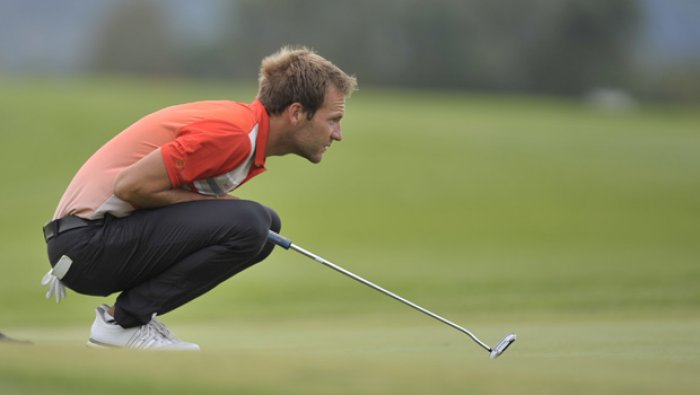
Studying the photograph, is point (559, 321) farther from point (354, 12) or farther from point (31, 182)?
point (354, 12)

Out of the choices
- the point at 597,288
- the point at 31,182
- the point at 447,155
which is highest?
the point at 447,155

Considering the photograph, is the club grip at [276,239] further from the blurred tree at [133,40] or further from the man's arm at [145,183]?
the blurred tree at [133,40]

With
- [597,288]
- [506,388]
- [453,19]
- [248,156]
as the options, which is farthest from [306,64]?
[453,19]

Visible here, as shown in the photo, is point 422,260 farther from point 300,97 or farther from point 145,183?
point 145,183

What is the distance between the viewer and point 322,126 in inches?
167

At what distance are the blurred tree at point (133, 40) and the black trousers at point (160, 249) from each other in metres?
65.8

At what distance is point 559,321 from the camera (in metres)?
6.88

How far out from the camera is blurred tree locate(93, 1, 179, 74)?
70.9 metres

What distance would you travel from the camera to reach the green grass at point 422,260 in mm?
3051

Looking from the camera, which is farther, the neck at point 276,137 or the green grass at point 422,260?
the neck at point 276,137

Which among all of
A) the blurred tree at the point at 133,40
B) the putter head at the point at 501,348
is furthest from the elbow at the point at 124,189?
the blurred tree at the point at 133,40

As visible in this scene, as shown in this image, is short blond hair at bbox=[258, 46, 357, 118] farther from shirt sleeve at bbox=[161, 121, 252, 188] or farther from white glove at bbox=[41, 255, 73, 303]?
white glove at bbox=[41, 255, 73, 303]

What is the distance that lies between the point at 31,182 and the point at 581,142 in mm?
9427

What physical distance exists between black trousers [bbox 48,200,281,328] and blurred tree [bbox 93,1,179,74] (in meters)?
65.8
